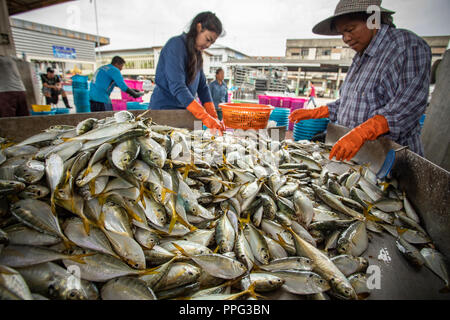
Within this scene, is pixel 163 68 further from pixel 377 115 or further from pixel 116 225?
pixel 377 115

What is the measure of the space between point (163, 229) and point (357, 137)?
1845 millimetres

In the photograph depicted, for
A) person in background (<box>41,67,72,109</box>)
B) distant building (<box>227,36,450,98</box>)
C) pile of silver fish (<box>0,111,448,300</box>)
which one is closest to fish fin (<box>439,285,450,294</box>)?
pile of silver fish (<box>0,111,448,300</box>)

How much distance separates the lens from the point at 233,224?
125 cm

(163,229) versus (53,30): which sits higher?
(53,30)

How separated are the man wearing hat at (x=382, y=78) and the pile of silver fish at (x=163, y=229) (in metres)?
0.76

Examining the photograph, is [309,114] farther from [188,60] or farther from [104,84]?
[104,84]

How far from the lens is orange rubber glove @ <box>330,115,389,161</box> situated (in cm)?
188

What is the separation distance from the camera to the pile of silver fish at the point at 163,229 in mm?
890

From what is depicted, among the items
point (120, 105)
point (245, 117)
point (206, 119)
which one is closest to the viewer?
point (206, 119)

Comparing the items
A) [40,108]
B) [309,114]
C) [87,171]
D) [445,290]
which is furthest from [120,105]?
[445,290]

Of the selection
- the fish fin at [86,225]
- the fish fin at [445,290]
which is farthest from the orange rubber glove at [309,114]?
the fish fin at [86,225]

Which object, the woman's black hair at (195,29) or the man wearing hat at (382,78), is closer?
the man wearing hat at (382,78)

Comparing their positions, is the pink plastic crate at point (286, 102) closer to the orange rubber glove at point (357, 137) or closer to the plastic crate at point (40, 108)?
the orange rubber glove at point (357, 137)

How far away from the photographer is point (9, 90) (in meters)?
4.05
